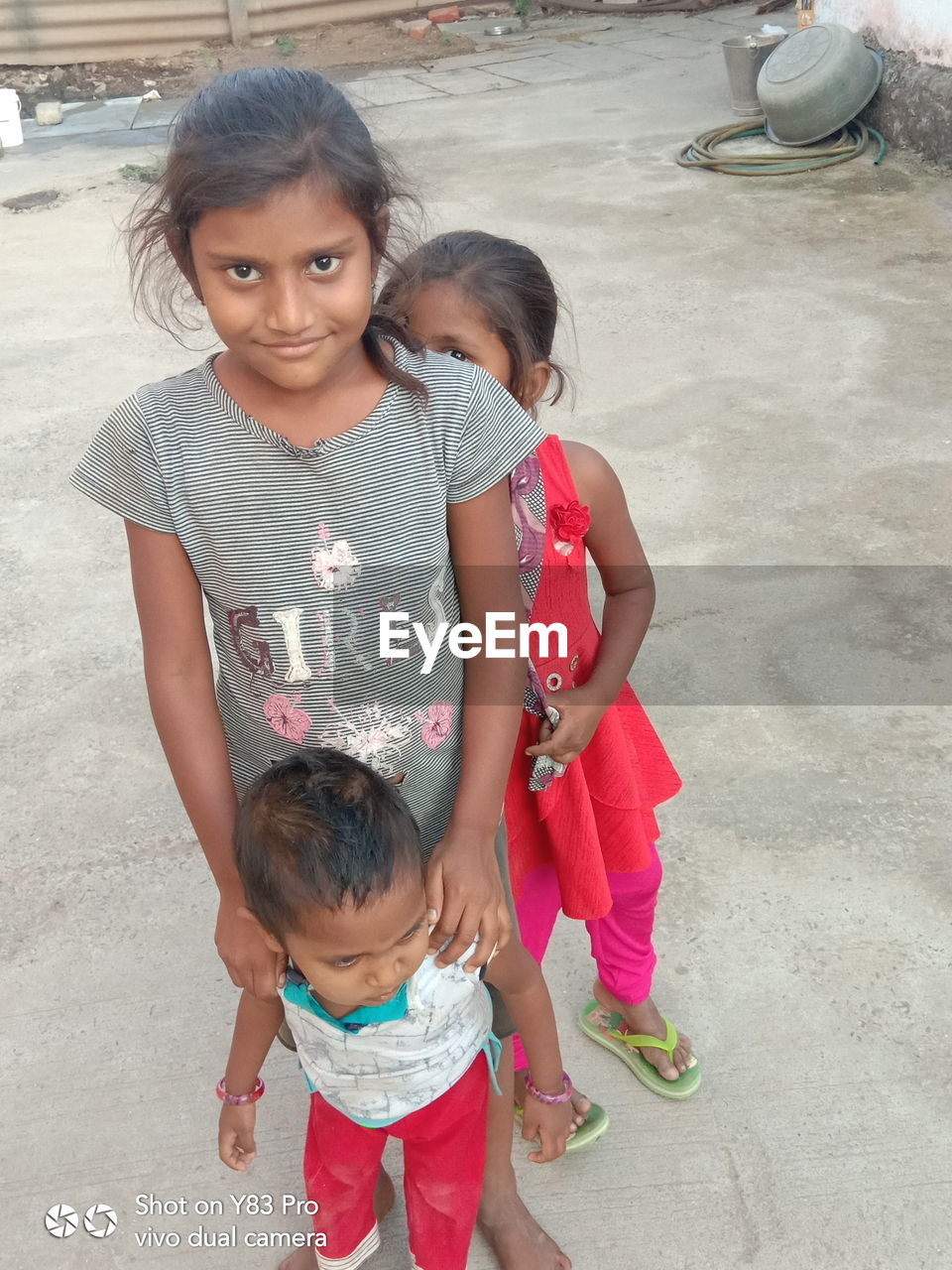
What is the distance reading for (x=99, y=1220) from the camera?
5.29 feet

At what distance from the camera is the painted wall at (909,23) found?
532 centimetres

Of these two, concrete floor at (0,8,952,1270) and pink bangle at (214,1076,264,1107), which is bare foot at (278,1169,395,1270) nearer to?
concrete floor at (0,8,952,1270)

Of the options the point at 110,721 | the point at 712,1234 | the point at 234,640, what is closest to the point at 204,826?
the point at 234,640

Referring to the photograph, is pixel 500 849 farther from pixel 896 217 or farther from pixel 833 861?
pixel 896 217

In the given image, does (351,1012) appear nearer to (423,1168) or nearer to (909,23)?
(423,1168)

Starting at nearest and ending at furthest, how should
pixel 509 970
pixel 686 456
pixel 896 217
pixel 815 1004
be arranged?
Result: pixel 509 970 < pixel 815 1004 < pixel 686 456 < pixel 896 217

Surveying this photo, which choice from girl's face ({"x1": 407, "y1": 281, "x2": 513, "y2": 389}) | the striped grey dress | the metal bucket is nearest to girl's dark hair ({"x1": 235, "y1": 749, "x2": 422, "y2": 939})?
the striped grey dress

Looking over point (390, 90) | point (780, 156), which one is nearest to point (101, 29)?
point (390, 90)

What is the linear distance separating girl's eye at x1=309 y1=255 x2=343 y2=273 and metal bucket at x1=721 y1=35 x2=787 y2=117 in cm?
568

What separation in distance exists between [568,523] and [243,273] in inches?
19.9

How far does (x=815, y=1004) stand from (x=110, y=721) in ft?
4.88

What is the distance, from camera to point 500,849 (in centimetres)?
138

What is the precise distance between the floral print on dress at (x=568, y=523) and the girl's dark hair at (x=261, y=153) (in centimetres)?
40

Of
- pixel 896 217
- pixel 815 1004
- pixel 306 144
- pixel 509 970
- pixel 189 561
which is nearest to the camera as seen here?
pixel 306 144
